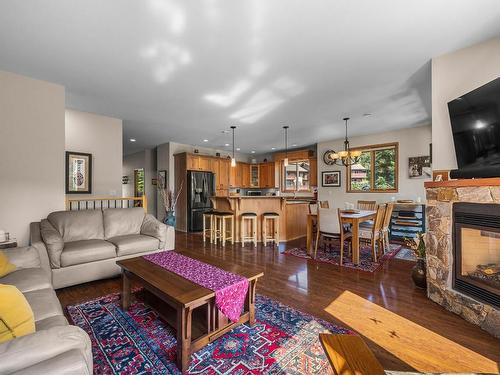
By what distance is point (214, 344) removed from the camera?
1.78m

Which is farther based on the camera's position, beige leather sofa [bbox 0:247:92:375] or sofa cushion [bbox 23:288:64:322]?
sofa cushion [bbox 23:288:64:322]

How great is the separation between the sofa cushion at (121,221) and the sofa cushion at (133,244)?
0.18 metres

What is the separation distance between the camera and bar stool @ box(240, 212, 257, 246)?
5012 millimetres

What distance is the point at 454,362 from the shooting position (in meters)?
1.60

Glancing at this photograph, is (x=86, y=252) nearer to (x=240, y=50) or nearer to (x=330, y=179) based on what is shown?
(x=240, y=50)

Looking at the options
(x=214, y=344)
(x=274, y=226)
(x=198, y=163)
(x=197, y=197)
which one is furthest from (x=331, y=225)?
(x=198, y=163)

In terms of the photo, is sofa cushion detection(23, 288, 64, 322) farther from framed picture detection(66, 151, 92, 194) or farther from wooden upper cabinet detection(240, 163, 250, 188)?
wooden upper cabinet detection(240, 163, 250, 188)

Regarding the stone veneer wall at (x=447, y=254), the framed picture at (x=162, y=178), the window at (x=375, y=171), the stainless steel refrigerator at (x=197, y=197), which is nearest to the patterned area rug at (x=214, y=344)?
the stone veneer wall at (x=447, y=254)

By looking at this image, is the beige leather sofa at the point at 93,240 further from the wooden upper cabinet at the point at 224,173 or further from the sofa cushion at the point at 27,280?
the wooden upper cabinet at the point at 224,173

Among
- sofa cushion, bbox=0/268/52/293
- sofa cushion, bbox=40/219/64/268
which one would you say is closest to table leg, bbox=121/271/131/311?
sofa cushion, bbox=0/268/52/293

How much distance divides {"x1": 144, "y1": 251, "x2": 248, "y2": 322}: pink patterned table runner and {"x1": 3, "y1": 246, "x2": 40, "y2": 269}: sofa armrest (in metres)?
1.16

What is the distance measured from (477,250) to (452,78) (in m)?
1.87

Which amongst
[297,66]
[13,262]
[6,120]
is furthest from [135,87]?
[13,262]

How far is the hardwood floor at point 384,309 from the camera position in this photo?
5.42ft
